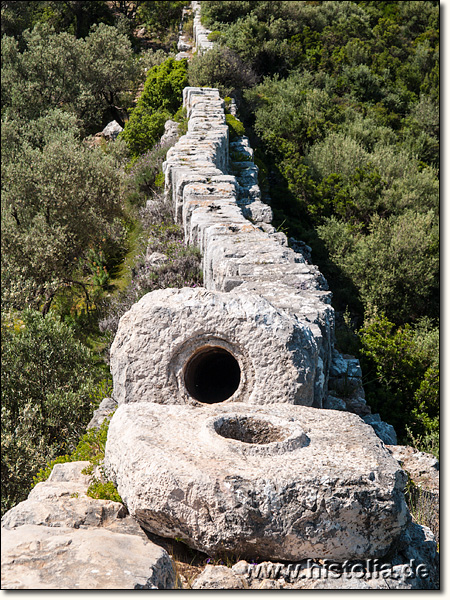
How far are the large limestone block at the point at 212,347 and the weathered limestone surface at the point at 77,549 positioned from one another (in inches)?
48.1

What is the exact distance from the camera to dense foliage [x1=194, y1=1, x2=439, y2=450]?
11.6 metres

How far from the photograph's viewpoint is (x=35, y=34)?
1017 inches

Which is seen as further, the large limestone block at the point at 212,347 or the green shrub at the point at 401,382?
the green shrub at the point at 401,382

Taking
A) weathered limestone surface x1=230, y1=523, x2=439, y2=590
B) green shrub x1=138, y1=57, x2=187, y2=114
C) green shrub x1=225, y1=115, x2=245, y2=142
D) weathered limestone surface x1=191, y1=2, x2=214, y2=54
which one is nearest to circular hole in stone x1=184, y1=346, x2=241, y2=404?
weathered limestone surface x1=230, y1=523, x2=439, y2=590

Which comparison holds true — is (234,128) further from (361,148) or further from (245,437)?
(245,437)

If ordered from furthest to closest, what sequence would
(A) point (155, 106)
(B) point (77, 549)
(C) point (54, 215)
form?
(A) point (155, 106)
(C) point (54, 215)
(B) point (77, 549)

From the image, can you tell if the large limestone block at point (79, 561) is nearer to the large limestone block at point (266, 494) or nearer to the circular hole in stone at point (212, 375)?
the large limestone block at point (266, 494)

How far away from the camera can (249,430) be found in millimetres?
4754

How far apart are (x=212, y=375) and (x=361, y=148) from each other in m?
15.1

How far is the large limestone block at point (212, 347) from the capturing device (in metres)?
5.28

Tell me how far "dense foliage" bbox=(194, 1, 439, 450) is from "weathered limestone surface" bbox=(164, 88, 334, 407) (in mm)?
1773

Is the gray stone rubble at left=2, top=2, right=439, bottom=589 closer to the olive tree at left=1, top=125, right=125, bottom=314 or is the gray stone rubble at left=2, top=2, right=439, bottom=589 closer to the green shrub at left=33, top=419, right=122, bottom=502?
the green shrub at left=33, top=419, right=122, bottom=502

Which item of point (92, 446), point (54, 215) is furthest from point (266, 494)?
point (54, 215)

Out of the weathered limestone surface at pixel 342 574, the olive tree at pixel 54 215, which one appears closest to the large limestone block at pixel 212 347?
the weathered limestone surface at pixel 342 574
